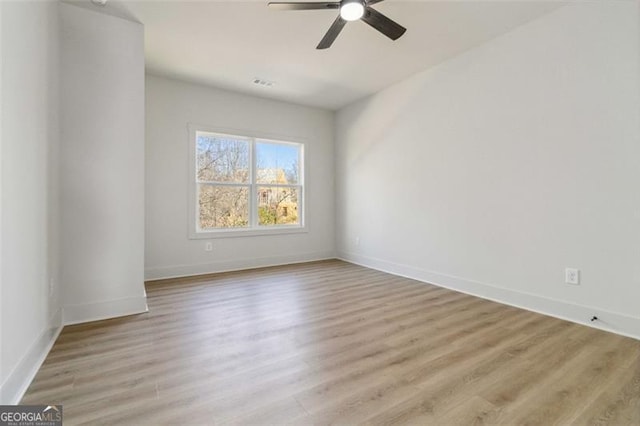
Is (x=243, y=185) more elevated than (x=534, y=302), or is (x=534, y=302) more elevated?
(x=243, y=185)

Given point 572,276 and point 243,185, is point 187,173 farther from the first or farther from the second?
point 572,276

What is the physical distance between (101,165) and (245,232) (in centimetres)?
225

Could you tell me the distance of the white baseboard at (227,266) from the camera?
12.7 feet

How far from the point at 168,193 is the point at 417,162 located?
3.38 metres

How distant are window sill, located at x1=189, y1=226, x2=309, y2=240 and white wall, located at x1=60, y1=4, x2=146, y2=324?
1.47 m

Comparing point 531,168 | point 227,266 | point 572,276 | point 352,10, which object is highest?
point 352,10

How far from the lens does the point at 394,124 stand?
4.18 m

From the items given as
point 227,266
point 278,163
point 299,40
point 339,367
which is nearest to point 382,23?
point 299,40

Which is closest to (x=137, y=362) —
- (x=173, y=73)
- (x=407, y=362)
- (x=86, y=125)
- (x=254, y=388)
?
(x=254, y=388)

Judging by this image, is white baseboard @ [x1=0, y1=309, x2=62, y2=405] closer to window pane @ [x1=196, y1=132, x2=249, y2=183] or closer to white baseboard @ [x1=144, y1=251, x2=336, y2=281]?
white baseboard @ [x1=144, y1=251, x2=336, y2=281]

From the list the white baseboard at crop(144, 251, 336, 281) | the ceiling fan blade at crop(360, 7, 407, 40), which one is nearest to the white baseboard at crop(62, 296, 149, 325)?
the white baseboard at crop(144, 251, 336, 281)

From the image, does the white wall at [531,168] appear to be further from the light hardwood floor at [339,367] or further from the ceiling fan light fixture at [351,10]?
the ceiling fan light fixture at [351,10]

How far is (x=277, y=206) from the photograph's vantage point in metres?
4.95

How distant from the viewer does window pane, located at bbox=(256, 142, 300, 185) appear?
4.77 m
